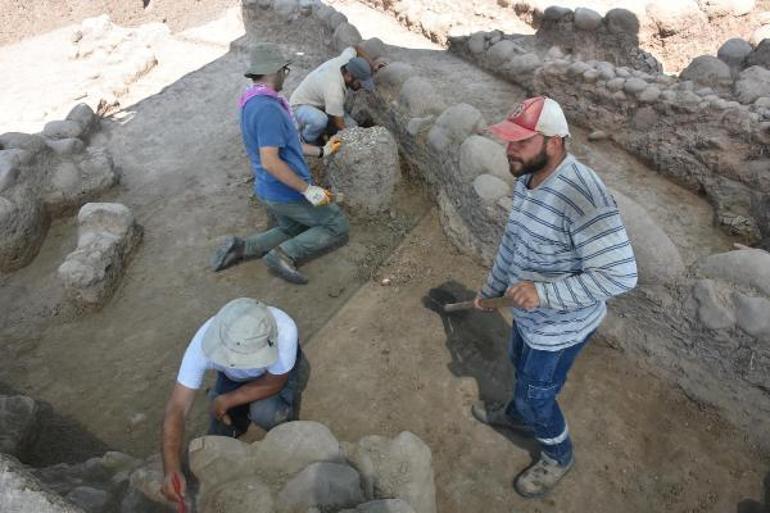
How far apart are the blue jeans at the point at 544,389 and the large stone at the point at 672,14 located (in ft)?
22.4

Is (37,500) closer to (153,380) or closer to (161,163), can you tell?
(153,380)

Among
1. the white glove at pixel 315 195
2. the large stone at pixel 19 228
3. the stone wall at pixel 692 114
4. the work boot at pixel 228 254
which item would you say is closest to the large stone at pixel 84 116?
the large stone at pixel 19 228

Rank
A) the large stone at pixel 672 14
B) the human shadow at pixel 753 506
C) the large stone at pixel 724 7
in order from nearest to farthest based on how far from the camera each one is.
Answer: the human shadow at pixel 753 506 → the large stone at pixel 672 14 → the large stone at pixel 724 7

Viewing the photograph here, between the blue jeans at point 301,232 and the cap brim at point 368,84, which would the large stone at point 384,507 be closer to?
the blue jeans at point 301,232

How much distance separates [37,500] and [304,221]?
2.72 m

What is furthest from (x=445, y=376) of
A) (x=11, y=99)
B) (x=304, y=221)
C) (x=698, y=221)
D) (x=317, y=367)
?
(x=11, y=99)

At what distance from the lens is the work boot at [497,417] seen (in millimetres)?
3262

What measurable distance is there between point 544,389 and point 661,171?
2999 mm

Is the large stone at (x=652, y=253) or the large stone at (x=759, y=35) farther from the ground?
the large stone at (x=759, y=35)

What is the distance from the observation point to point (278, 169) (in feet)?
12.7

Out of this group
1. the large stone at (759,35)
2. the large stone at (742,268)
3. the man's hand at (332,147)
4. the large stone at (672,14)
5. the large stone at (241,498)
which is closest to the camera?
the large stone at (241,498)

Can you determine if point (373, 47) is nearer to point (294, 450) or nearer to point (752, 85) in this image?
point (752, 85)

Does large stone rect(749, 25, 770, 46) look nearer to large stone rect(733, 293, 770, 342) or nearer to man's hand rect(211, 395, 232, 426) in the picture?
large stone rect(733, 293, 770, 342)

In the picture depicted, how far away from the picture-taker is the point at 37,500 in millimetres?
1987
